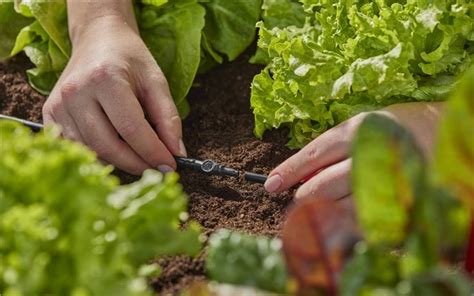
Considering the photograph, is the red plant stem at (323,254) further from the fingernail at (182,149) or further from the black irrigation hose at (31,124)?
the black irrigation hose at (31,124)

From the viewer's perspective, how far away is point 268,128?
2.04 m

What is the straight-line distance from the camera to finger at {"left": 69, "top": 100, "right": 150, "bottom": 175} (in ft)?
6.22

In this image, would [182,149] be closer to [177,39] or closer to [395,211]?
[177,39]

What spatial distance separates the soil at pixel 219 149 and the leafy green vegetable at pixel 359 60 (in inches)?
3.6

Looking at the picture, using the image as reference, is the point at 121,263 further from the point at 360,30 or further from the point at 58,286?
the point at 360,30

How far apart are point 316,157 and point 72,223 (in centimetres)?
79

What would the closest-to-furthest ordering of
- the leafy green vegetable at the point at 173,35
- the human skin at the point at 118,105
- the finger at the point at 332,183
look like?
1. the finger at the point at 332,183
2. the human skin at the point at 118,105
3. the leafy green vegetable at the point at 173,35

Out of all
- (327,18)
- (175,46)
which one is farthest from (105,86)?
(327,18)

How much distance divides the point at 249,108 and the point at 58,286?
1.19m

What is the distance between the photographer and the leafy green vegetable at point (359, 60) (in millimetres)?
1765

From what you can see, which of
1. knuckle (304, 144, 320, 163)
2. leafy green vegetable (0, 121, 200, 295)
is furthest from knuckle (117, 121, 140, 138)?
leafy green vegetable (0, 121, 200, 295)

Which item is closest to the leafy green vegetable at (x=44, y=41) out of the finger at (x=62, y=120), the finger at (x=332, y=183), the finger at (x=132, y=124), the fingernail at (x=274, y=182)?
the finger at (x=62, y=120)

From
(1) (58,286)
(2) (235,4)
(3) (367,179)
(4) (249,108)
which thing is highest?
(3) (367,179)

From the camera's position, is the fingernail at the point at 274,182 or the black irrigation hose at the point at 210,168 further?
the black irrigation hose at the point at 210,168
